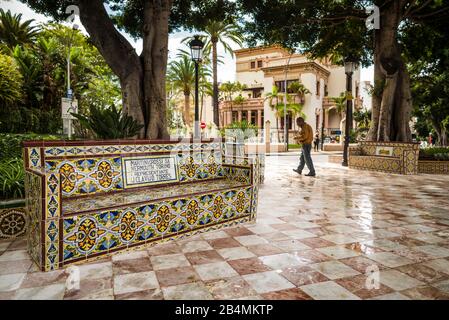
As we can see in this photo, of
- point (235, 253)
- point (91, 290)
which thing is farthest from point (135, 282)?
point (235, 253)

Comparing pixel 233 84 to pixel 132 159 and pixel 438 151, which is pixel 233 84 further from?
pixel 132 159

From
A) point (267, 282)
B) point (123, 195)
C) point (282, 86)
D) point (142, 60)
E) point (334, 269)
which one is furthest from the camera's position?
point (282, 86)

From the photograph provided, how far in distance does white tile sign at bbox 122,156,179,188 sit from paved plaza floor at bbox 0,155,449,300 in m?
0.99

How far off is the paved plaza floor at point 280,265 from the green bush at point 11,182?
0.72 m

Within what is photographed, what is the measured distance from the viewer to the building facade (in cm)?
4219

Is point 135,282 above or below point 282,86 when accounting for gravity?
below

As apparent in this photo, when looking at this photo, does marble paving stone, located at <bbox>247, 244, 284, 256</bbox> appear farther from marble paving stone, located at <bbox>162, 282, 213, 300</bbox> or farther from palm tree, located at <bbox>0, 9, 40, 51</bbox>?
palm tree, located at <bbox>0, 9, 40, 51</bbox>

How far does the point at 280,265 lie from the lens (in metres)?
2.87

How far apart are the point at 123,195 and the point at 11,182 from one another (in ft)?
5.84

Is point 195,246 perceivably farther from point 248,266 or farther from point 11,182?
point 11,182

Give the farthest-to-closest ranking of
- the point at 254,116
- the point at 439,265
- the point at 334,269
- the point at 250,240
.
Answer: the point at 254,116 → the point at 250,240 → the point at 439,265 → the point at 334,269

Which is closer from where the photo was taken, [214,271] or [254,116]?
[214,271]
